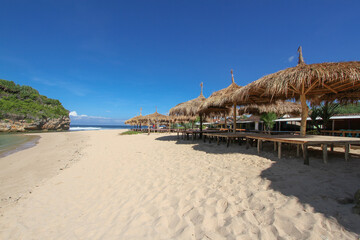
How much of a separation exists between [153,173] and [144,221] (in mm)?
1690

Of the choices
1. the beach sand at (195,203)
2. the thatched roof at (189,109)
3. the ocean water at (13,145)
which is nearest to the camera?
the beach sand at (195,203)

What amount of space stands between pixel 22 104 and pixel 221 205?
152 ft

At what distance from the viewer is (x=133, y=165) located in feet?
14.5

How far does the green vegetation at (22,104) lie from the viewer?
2936 centimetres

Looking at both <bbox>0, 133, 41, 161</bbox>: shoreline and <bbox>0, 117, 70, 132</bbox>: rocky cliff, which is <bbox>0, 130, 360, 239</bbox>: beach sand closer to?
<bbox>0, 133, 41, 161</bbox>: shoreline

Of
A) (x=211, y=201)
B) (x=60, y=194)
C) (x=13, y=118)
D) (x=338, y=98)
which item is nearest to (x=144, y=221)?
(x=211, y=201)

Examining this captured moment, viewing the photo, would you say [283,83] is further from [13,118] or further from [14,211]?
[13,118]

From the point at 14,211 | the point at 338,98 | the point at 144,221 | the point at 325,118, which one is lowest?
the point at 14,211

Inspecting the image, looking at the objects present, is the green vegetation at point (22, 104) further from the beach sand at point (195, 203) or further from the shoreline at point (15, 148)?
the beach sand at point (195, 203)

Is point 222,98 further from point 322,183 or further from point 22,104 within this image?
point 22,104

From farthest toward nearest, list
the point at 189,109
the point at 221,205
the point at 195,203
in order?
the point at 189,109
the point at 195,203
the point at 221,205

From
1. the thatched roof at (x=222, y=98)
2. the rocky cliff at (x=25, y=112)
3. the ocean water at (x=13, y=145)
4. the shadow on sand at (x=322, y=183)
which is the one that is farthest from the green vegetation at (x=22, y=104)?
the shadow on sand at (x=322, y=183)

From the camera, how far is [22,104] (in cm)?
3259

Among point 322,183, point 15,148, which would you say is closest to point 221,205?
point 322,183
